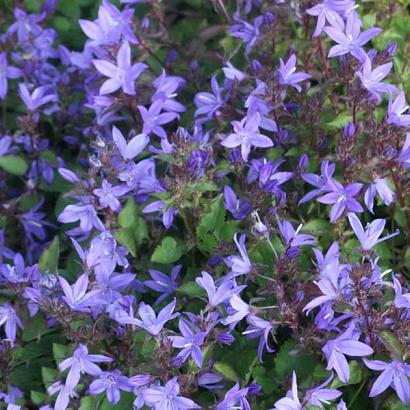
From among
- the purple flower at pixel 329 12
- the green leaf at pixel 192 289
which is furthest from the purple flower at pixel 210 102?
the green leaf at pixel 192 289

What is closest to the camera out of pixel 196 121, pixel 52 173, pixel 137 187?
pixel 137 187

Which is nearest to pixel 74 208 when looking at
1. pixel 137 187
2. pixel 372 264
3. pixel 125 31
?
pixel 137 187

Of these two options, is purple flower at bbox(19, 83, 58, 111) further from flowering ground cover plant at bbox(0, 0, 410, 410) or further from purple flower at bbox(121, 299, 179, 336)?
purple flower at bbox(121, 299, 179, 336)

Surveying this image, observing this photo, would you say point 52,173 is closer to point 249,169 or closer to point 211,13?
point 249,169

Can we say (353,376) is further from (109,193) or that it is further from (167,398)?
(109,193)

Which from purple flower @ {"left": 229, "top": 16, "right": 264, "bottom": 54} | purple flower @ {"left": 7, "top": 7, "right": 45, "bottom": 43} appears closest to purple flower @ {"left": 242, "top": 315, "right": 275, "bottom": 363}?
purple flower @ {"left": 229, "top": 16, "right": 264, "bottom": 54}

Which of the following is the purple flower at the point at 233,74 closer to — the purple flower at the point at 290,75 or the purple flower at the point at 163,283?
the purple flower at the point at 290,75
